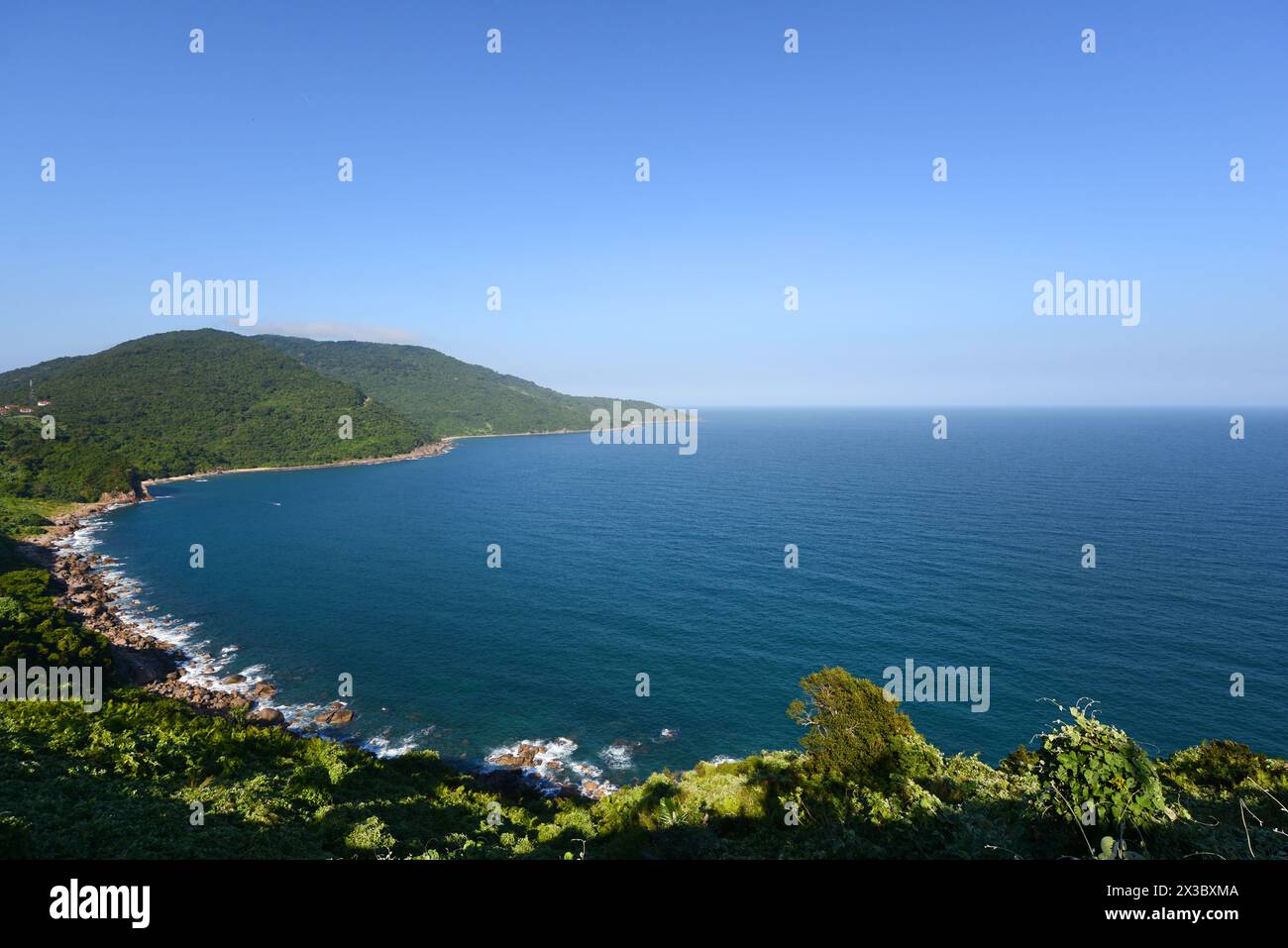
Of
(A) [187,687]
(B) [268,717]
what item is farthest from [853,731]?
(A) [187,687]

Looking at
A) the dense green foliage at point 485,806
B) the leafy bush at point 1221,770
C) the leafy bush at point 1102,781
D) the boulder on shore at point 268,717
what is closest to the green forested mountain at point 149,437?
the boulder on shore at point 268,717

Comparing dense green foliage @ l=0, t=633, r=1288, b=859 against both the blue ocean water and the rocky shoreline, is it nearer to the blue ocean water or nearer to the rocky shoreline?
the rocky shoreline

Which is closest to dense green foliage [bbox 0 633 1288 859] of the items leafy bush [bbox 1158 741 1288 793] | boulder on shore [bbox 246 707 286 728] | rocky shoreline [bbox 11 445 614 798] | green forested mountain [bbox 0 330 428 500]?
leafy bush [bbox 1158 741 1288 793]

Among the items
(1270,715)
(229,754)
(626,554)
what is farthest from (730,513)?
(229,754)

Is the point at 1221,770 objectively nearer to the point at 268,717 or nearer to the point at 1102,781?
the point at 1102,781

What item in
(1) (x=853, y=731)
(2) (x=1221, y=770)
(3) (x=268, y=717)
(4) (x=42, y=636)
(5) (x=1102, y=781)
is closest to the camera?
(5) (x=1102, y=781)
